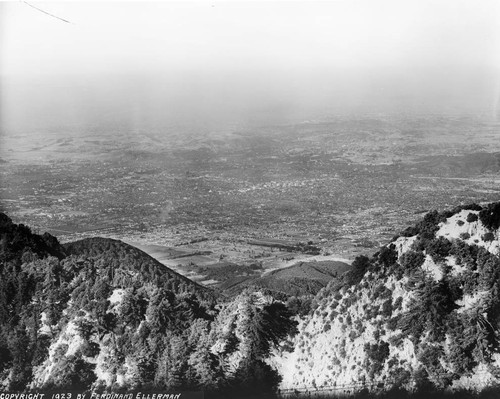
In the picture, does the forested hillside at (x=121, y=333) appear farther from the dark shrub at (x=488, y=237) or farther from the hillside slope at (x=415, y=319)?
the dark shrub at (x=488, y=237)

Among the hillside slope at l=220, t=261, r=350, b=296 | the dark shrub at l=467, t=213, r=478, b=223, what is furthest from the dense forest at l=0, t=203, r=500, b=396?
the hillside slope at l=220, t=261, r=350, b=296

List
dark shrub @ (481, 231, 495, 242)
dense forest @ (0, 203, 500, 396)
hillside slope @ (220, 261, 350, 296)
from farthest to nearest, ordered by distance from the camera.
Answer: hillside slope @ (220, 261, 350, 296) < dark shrub @ (481, 231, 495, 242) < dense forest @ (0, 203, 500, 396)

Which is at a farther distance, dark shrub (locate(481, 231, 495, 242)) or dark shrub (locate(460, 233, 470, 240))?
dark shrub (locate(460, 233, 470, 240))

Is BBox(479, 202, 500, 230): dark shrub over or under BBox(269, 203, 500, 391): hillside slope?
over

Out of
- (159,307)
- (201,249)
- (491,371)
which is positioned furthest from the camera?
(201,249)

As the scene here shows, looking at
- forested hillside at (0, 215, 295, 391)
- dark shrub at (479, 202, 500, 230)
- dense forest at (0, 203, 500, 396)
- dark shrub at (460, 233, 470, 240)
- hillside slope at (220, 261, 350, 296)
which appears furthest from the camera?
hillside slope at (220, 261, 350, 296)

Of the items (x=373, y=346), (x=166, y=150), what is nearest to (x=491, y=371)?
(x=373, y=346)

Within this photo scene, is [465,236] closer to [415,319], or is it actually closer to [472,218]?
[472,218]

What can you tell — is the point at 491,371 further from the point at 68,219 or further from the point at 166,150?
the point at 166,150

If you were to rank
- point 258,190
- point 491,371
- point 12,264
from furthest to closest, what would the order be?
1. point 258,190
2. point 12,264
3. point 491,371

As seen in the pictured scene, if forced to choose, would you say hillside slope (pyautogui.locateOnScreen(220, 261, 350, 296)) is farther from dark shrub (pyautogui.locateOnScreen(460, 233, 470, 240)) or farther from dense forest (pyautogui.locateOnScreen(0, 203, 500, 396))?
dark shrub (pyautogui.locateOnScreen(460, 233, 470, 240))
